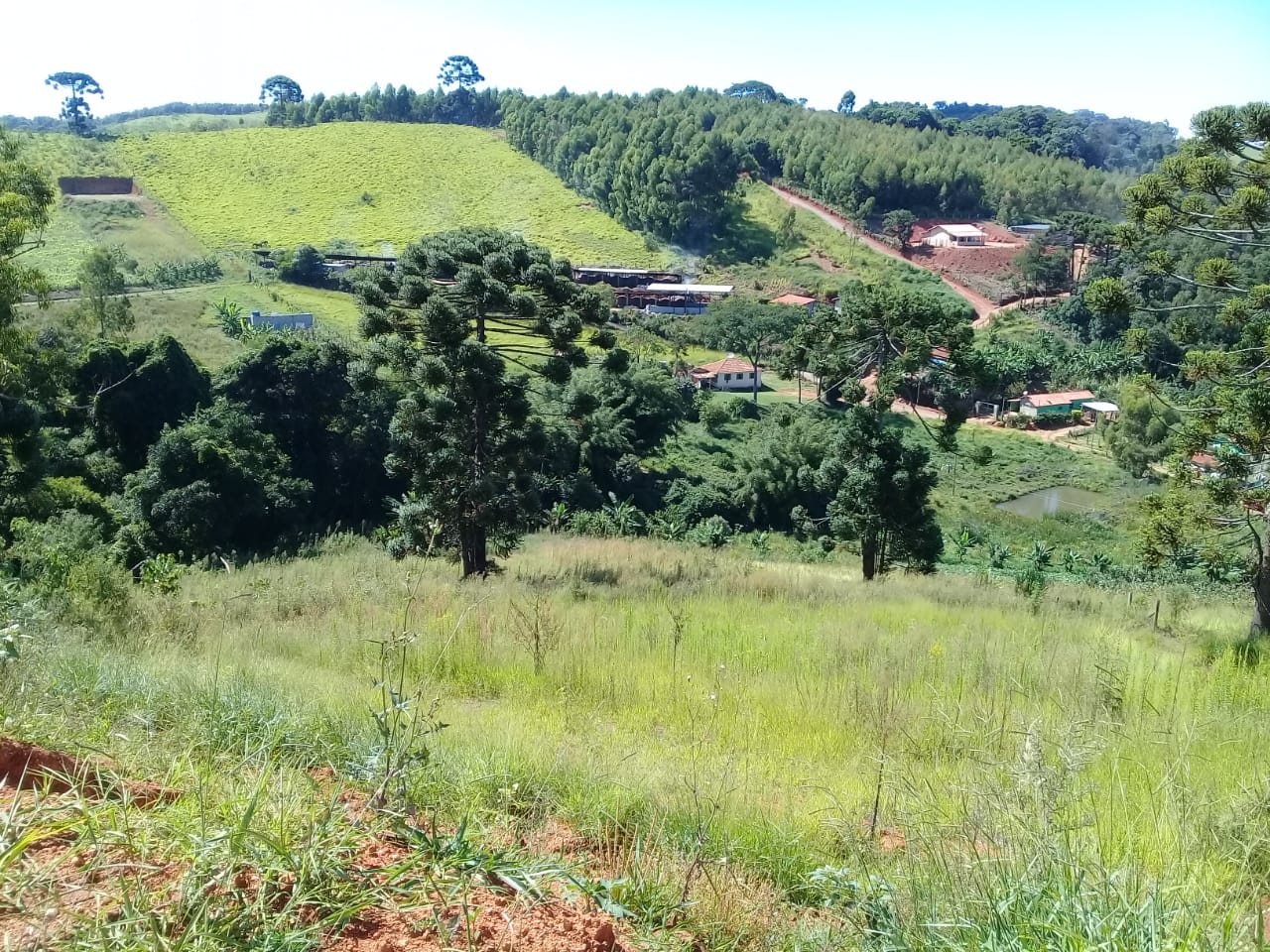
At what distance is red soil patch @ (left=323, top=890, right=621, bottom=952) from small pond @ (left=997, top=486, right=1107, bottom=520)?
36.7 metres

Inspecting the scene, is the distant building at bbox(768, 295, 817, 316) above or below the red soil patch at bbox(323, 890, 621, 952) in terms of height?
above

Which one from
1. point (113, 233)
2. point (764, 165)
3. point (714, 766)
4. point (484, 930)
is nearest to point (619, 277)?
point (113, 233)

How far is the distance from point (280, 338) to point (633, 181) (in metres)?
58.7

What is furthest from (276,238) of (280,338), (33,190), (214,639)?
(214,639)

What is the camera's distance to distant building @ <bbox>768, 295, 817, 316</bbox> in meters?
55.6

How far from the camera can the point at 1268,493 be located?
8516 millimetres

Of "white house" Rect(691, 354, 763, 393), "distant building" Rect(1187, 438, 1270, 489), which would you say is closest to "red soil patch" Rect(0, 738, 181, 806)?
"distant building" Rect(1187, 438, 1270, 489)

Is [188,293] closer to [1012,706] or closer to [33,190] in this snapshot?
[33,190]

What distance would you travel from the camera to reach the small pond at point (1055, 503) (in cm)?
3631

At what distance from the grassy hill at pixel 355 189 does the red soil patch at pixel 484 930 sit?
2677 inches

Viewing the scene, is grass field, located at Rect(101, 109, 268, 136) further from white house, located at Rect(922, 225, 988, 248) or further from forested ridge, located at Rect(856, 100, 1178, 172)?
forested ridge, located at Rect(856, 100, 1178, 172)

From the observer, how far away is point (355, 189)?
78.8 m

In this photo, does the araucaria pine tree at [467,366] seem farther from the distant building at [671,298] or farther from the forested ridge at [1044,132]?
the forested ridge at [1044,132]

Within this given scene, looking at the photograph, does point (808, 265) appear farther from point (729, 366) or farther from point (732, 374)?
point (732, 374)
